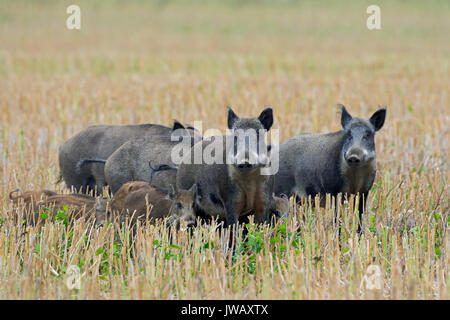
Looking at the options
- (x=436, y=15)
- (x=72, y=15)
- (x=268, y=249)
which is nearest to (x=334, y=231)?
(x=268, y=249)

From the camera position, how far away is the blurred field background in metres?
5.75

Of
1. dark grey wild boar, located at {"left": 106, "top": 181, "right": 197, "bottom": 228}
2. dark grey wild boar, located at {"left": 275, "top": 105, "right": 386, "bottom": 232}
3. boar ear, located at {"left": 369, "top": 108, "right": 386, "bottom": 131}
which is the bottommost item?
dark grey wild boar, located at {"left": 106, "top": 181, "right": 197, "bottom": 228}

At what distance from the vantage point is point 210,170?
7.52 m

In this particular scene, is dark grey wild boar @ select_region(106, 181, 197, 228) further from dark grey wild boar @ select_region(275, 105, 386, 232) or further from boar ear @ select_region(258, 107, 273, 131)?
dark grey wild boar @ select_region(275, 105, 386, 232)

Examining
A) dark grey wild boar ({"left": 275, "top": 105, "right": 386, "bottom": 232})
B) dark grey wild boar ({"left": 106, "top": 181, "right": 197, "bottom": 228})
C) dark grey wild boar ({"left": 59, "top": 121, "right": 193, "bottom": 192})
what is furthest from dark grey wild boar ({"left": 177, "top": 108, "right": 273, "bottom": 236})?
dark grey wild boar ({"left": 59, "top": 121, "right": 193, "bottom": 192})

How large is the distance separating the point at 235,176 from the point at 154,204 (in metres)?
0.96

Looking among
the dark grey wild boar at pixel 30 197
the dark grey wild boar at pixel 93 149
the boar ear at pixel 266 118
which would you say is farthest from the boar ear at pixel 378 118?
the dark grey wild boar at pixel 30 197

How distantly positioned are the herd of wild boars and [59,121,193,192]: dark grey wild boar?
1cm

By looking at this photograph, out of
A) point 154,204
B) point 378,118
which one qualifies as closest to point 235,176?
point 154,204

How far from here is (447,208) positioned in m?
8.26

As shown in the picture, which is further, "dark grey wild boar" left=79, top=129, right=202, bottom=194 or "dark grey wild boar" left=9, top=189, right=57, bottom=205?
"dark grey wild boar" left=79, top=129, right=202, bottom=194

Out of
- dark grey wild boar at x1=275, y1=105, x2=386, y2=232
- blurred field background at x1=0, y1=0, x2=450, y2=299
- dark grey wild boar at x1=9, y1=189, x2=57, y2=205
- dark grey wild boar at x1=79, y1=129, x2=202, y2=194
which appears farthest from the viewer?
dark grey wild boar at x1=79, y1=129, x2=202, y2=194

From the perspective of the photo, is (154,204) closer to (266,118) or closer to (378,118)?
(266,118)
